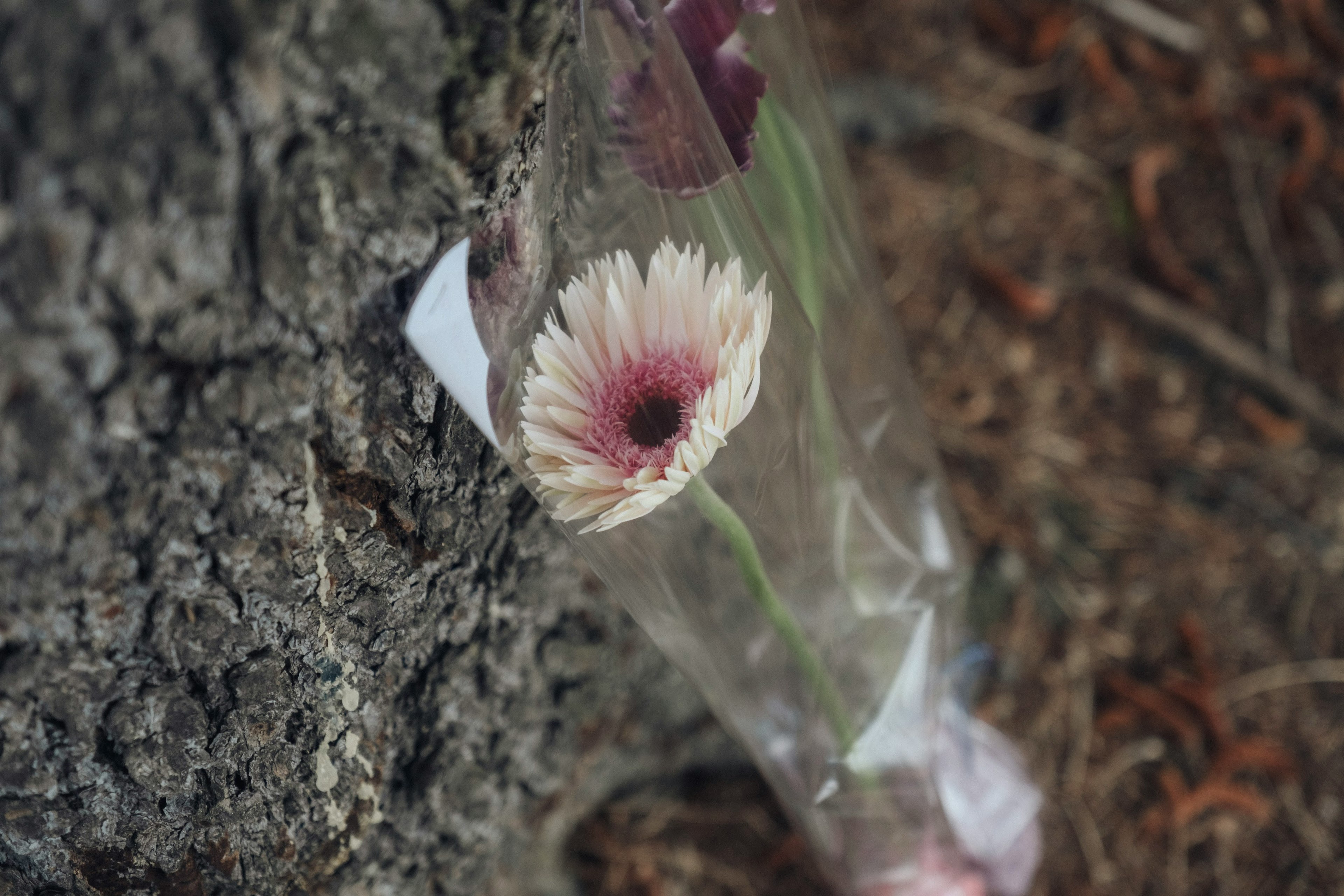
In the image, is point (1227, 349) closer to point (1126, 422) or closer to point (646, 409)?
point (1126, 422)

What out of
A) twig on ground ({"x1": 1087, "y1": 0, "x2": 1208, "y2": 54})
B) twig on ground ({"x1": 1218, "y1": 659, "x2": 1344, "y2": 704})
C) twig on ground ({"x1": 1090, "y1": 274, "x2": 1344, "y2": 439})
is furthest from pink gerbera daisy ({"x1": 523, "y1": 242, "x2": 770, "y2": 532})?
twig on ground ({"x1": 1087, "y1": 0, "x2": 1208, "y2": 54})

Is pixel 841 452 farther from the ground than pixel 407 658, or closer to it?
closer to it

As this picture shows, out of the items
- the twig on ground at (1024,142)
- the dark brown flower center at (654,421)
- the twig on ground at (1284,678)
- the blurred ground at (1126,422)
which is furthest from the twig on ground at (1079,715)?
the dark brown flower center at (654,421)

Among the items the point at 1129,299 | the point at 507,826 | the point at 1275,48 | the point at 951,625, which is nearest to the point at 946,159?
the point at 1129,299

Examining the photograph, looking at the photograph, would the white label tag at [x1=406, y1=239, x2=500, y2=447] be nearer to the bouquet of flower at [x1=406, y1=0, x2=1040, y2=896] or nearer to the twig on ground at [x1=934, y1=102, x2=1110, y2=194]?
the bouquet of flower at [x1=406, y1=0, x2=1040, y2=896]

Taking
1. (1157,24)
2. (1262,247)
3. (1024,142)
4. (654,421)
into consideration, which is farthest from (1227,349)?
(654,421)

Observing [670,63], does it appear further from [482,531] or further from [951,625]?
[951,625]
